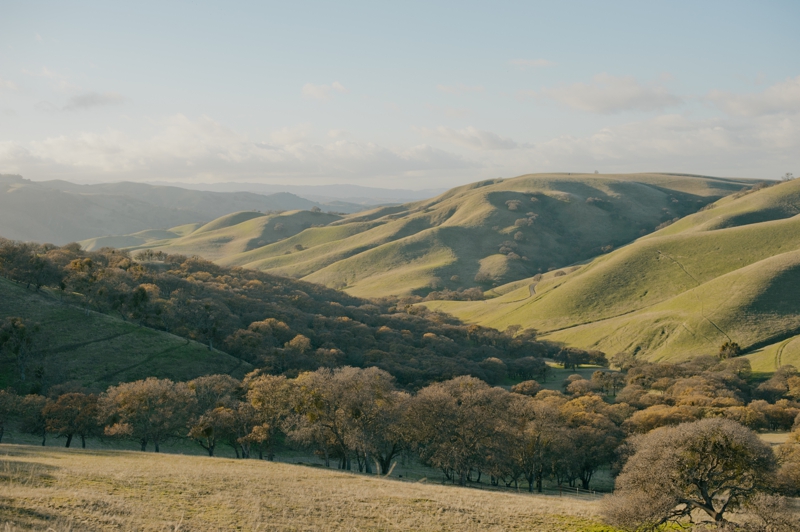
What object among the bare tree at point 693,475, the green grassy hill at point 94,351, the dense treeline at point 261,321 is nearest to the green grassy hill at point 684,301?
the dense treeline at point 261,321

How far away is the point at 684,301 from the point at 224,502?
150m

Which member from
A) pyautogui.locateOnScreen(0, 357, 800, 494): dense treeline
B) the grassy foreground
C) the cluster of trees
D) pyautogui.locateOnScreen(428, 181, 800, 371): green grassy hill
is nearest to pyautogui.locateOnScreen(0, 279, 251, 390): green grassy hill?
pyautogui.locateOnScreen(0, 357, 800, 494): dense treeline

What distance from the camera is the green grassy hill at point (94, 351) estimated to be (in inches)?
3014

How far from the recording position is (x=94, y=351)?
8219cm

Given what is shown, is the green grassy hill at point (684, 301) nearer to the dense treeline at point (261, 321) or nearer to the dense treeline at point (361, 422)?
the dense treeline at point (261, 321)

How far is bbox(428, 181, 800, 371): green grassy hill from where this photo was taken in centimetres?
12450

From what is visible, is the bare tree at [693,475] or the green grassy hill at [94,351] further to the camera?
the green grassy hill at [94,351]

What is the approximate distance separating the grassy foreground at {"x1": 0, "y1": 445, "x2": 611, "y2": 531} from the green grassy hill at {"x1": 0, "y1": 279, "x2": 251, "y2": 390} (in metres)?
43.4

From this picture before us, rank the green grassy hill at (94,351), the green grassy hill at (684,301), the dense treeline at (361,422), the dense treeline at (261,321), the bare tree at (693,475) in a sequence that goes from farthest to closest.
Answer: the green grassy hill at (684,301) → the dense treeline at (261,321) → the green grassy hill at (94,351) → the dense treeline at (361,422) → the bare tree at (693,475)

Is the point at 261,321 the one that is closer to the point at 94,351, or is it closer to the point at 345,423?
the point at 94,351

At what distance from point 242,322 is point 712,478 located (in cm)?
10501

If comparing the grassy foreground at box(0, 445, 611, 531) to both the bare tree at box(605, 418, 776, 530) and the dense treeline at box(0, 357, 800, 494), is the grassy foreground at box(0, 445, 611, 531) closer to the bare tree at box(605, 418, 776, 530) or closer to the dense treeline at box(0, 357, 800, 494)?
the bare tree at box(605, 418, 776, 530)

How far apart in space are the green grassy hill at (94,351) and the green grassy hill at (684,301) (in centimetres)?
10492

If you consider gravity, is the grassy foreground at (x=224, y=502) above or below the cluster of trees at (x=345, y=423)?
above
